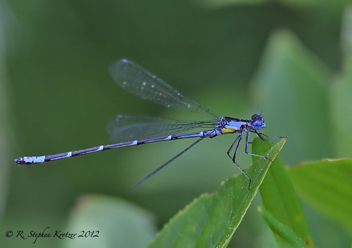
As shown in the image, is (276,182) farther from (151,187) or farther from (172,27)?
(172,27)

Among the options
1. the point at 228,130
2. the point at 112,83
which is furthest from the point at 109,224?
the point at 112,83

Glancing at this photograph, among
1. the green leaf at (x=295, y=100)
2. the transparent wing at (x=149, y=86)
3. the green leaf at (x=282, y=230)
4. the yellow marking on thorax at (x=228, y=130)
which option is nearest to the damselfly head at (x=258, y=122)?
the green leaf at (x=295, y=100)

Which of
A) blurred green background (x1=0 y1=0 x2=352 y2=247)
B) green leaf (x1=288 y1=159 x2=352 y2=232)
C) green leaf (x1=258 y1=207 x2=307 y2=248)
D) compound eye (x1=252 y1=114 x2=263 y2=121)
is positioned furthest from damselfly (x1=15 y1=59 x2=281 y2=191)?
green leaf (x1=258 y1=207 x2=307 y2=248)

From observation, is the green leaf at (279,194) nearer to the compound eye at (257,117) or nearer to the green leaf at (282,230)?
the green leaf at (282,230)

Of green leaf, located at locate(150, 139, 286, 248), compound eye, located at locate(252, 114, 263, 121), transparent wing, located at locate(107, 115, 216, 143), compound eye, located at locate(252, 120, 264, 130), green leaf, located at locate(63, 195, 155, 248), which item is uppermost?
compound eye, located at locate(252, 114, 263, 121)

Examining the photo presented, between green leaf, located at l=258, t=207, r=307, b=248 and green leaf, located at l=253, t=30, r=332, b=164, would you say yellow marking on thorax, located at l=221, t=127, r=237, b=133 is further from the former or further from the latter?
green leaf, located at l=258, t=207, r=307, b=248

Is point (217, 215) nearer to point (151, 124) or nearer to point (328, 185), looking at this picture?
point (328, 185)
